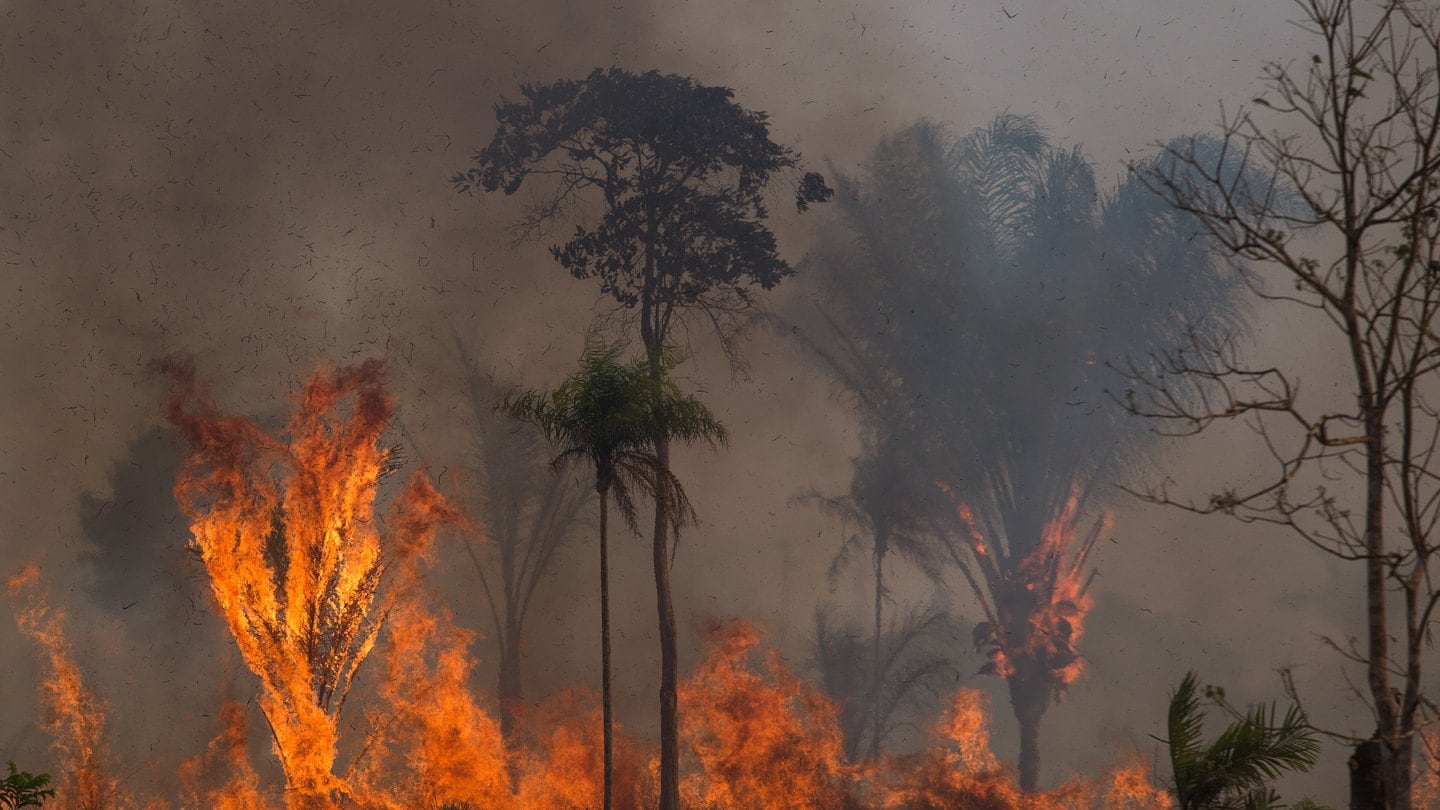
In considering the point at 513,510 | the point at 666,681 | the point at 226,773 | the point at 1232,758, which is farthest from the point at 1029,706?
the point at 1232,758

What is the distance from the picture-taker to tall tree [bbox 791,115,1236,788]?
24.3 meters

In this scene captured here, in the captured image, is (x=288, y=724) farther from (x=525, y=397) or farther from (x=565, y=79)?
(x=565, y=79)

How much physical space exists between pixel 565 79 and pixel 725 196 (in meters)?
3.94

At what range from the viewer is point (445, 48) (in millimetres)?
22781

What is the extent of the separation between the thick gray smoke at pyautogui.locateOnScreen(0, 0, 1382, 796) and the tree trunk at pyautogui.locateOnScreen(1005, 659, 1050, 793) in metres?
1.59

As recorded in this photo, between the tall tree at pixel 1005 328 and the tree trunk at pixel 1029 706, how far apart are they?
63 millimetres

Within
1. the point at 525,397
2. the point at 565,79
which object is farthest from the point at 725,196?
the point at 525,397

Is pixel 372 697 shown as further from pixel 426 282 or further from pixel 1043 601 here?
pixel 1043 601

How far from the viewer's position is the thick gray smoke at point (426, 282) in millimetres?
20344

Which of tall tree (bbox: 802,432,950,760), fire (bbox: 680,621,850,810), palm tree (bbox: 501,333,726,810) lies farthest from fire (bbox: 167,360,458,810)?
tall tree (bbox: 802,432,950,760)

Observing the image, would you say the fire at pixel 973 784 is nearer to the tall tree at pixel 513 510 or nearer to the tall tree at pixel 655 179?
the tall tree at pixel 655 179

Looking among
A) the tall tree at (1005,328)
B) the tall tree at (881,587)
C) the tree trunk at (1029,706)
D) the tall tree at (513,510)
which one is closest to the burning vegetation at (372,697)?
the tall tree at (513,510)

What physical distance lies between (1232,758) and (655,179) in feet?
54.9

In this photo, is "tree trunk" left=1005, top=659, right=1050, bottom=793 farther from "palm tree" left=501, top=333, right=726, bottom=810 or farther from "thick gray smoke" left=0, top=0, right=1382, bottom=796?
"palm tree" left=501, top=333, right=726, bottom=810
